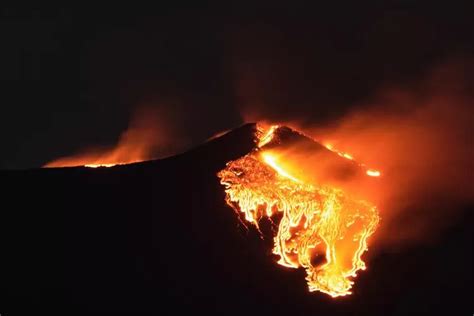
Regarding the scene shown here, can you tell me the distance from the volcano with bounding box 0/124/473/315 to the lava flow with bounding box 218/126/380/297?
57 centimetres

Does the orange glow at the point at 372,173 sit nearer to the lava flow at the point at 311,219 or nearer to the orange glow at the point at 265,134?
the lava flow at the point at 311,219

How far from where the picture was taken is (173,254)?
10039 mm

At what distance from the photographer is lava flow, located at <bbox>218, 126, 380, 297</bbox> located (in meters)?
8.12

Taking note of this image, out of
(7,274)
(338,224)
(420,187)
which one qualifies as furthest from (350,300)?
(7,274)

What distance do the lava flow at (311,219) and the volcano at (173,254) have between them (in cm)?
57

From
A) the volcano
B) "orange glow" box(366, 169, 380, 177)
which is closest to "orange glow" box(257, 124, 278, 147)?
the volcano

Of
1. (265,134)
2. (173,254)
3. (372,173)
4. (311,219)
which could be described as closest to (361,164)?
(372,173)

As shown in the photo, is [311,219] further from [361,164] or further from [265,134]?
[265,134]

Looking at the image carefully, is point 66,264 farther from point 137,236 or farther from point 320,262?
point 320,262

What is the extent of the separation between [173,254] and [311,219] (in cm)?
270

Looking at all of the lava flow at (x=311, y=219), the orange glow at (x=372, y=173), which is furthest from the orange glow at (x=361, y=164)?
the lava flow at (x=311, y=219)

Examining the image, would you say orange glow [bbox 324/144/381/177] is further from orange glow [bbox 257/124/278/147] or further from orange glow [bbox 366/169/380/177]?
orange glow [bbox 257/124/278/147]

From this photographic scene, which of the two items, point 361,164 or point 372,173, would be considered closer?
point 372,173

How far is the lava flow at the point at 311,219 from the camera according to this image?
8.12 meters
